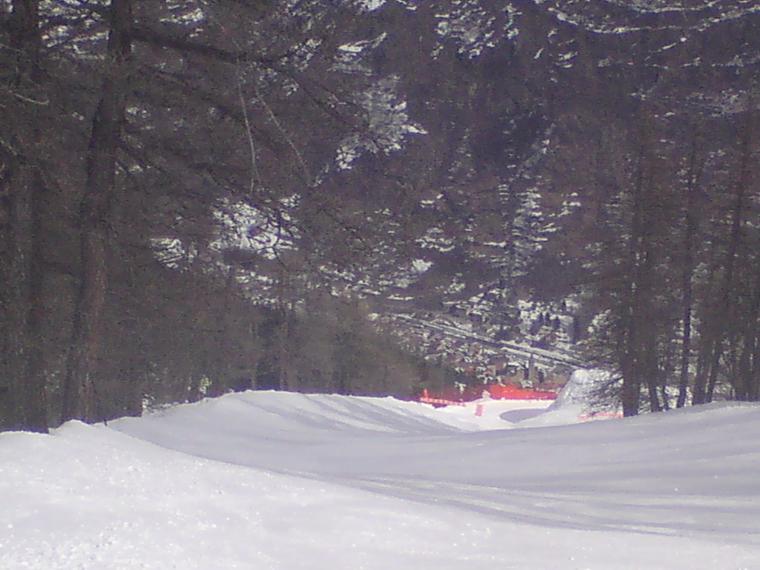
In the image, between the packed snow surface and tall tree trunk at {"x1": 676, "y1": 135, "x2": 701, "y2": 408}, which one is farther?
tall tree trunk at {"x1": 676, "y1": 135, "x2": 701, "y2": 408}

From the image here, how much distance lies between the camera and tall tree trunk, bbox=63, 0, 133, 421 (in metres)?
8.70

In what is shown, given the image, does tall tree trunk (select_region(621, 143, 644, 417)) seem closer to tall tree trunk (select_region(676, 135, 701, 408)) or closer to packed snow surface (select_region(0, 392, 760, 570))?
tall tree trunk (select_region(676, 135, 701, 408))

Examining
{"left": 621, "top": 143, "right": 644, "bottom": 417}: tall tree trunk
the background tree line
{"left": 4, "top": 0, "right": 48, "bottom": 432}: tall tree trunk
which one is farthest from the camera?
{"left": 621, "top": 143, "right": 644, "bottom": 417}: tall tree trunk

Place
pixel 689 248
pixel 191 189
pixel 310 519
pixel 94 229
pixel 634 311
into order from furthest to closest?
pixel 689 248 → pixel 634 311 → pixel 191 189 → pixel 94 229 → pixel 310 519

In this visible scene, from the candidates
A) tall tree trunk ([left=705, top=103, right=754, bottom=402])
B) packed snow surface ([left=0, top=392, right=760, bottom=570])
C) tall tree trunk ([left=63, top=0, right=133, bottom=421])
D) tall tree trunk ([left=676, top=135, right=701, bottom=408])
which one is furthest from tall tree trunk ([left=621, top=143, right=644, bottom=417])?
tall tree trunk ([left=63, top=0, right=133, bottom=421])

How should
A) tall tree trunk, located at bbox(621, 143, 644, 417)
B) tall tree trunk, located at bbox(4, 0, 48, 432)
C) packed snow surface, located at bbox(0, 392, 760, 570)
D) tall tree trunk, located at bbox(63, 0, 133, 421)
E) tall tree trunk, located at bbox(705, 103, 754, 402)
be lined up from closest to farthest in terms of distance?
packed snow surface, located at bbox(0, 392, 760, 570)
tall tree trunk, located at bbox(4, 0, 48, 432)
tall tree trunk, located at bbox(63, 0, 133, 421)
tall tree trunk, located at bbox(705, 103, 754, 402)
tall tree trunk, located at bbox(621, 143, 644, 417)

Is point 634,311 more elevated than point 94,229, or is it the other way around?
point 634,311

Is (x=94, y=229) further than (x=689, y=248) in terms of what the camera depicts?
No

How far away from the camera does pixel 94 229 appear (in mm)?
8828

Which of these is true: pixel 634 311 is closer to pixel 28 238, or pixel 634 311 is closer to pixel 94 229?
pixel 28 238

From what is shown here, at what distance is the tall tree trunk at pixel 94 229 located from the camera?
8695mm

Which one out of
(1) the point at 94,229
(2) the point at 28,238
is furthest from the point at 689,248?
(1) the point at 94,229

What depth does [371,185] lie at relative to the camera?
938cm

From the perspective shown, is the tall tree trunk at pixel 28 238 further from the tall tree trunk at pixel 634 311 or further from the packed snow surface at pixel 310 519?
the tall tree trunk at pixel 634 311
